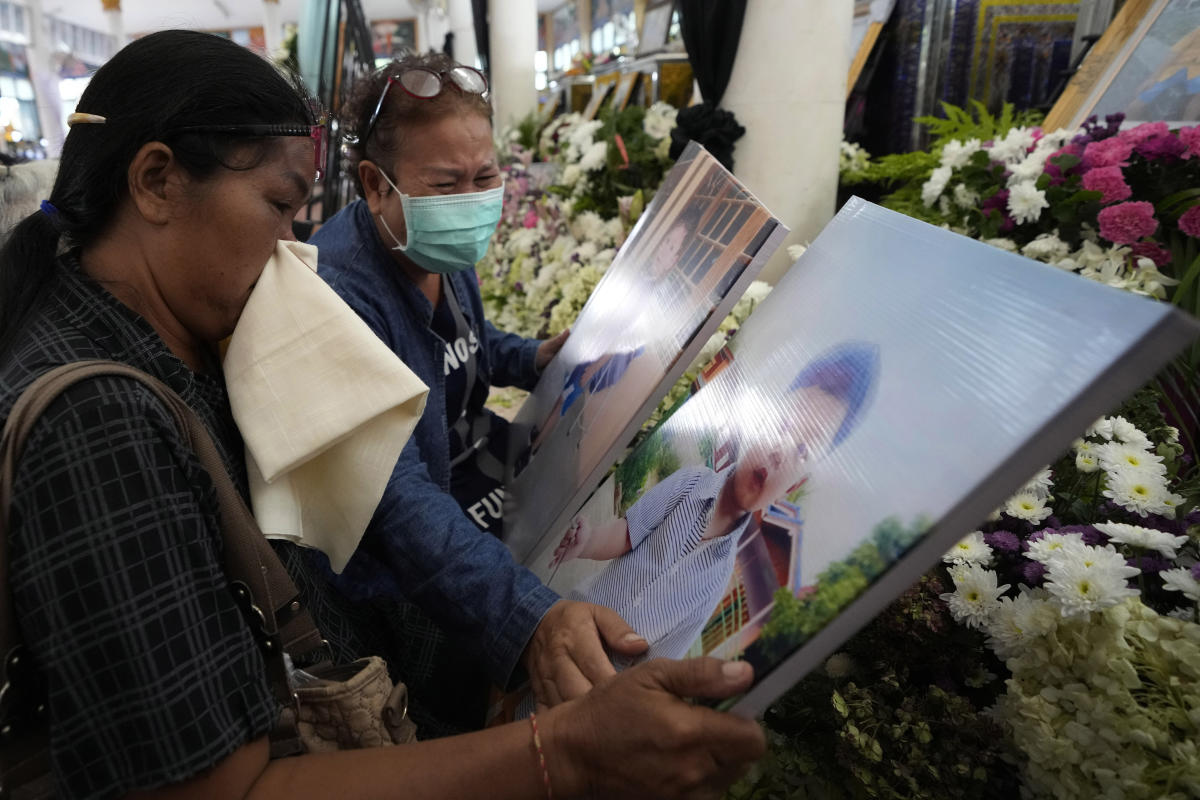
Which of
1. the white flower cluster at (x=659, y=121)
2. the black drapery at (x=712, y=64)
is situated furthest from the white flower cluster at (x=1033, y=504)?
the white flower cluster at (x=659, y=121)

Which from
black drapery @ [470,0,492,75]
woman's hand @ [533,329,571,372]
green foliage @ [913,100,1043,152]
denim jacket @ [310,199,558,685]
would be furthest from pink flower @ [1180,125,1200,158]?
black drapery @ [470,0,492,75]

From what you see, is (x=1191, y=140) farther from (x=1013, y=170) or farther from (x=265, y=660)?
(x=265, y=660)

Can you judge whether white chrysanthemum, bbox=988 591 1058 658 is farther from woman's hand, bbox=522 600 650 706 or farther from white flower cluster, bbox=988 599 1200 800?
woman's hand, bbox=522 600 650 706

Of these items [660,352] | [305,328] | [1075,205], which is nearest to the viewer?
[305,328]

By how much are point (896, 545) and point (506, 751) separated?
0.47m

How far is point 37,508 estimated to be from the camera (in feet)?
2.28

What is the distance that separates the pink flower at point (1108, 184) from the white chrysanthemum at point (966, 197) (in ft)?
1.23

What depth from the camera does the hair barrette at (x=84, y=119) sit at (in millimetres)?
851

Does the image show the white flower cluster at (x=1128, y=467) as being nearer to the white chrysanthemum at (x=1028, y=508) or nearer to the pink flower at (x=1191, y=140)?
the white chrysanthemum at (x=1028, y=508)

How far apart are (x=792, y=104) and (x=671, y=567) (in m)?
2.20

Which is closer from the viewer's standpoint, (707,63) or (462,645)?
(462,645)

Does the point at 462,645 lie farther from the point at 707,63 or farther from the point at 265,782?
the point at 707,63

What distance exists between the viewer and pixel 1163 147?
1.92 m

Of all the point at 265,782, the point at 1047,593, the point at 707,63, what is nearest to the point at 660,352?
the point at 1047,593
